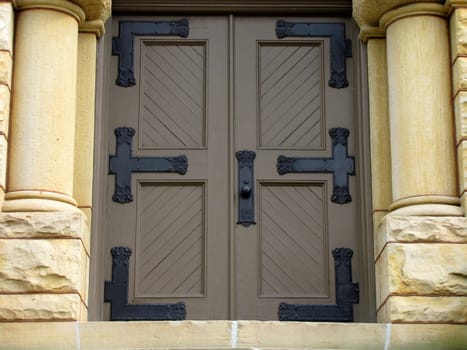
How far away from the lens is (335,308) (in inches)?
326

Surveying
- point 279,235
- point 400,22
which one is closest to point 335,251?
point 279,235

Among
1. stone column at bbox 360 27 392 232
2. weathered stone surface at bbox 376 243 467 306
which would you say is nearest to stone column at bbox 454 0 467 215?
weathered stone surface at bbox 376 243 467 306

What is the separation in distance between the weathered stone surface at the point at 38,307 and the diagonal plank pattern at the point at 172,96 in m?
1.57

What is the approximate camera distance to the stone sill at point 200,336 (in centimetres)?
720

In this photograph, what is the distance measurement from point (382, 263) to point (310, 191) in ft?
3.23

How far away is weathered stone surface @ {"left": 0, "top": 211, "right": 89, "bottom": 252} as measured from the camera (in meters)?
7.47

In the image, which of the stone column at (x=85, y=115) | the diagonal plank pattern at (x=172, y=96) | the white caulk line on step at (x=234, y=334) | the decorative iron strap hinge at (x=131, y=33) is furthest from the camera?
the decorative iron strap hinge at (x=131, y=33)

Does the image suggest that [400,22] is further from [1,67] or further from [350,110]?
[1,67]

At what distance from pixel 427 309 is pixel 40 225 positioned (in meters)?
2.41

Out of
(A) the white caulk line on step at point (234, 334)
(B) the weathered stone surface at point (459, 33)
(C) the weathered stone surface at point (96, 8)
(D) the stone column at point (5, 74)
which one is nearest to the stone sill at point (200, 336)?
(A) the white caulk line on step at point (234, 334)

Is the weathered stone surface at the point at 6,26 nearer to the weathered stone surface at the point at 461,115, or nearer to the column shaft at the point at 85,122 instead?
the column shaft at the point at 85,122

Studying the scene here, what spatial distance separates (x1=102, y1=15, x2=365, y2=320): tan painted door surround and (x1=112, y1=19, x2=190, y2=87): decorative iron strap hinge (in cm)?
4

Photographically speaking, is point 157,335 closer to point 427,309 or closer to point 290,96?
point 427,309

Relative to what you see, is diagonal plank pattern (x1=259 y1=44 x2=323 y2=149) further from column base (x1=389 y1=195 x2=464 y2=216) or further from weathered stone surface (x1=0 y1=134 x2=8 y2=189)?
weathered stone surface (x1=0 y1=134 x2=8 y2=189)
